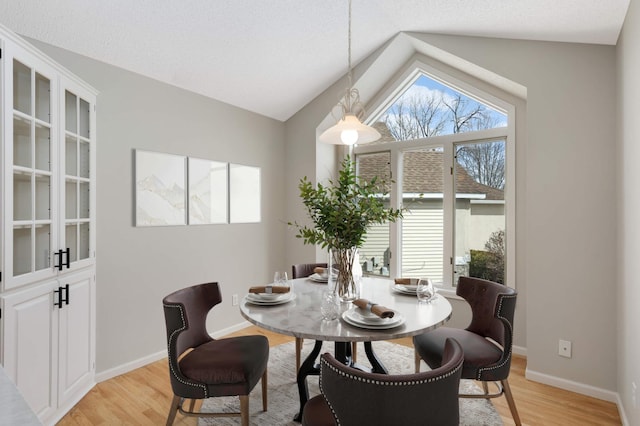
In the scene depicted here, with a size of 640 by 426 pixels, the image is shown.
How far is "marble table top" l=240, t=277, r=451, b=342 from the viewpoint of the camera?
1537 millimetres

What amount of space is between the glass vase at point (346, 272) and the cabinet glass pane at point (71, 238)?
1.77m

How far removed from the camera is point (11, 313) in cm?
181

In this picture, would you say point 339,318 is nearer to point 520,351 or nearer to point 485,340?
point 485,340

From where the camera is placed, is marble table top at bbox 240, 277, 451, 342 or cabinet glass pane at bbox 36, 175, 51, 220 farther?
cabinet glass pane at bbox 36, 175, 51, 220

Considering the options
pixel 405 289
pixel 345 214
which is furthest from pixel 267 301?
pixel 405 289

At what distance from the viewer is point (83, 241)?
2.46 meters

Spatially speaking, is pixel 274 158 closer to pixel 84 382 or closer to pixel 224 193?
pixel 224 193

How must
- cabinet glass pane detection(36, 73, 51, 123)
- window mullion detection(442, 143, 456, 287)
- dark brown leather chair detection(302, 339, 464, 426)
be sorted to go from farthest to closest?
window mullion detection(442, 143, 456, 287), cabinet glass pane detection(36, 73, 51, 123), dark brown leather chair detection(302, 339, 464, 426)

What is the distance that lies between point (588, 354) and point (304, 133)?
3459mm

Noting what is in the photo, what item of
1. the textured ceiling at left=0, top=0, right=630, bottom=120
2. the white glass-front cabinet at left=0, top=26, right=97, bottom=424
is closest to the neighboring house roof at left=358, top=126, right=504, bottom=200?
the textured ceiling at left=0, top=0, right=630, bottom=120

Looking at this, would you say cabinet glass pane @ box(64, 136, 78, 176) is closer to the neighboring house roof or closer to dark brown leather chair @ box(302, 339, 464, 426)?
dark brown leather chair @ box(302, 339, 464, 426)

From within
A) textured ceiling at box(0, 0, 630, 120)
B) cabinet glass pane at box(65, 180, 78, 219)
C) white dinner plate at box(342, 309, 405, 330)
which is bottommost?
white dinner plate at box(342, 309, 405, 330)

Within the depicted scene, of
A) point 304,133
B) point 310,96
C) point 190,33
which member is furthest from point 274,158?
point 190,33

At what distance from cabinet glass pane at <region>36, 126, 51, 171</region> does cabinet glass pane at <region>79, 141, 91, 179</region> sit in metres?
0.34
